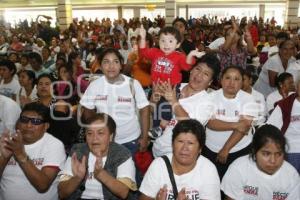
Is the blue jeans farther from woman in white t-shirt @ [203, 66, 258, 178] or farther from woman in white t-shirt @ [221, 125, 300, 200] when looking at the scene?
woman in white t-shirt @ [221, 125, 300, 200]

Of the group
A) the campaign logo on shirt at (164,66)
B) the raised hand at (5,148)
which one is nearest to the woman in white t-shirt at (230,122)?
the campaign logo on shirt at (164,66)

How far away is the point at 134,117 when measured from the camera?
3789 millimetres

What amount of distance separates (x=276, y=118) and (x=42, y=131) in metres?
2.14

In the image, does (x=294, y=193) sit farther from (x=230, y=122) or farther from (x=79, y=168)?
(x=79, y=168)

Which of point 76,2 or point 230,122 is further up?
point 76,2

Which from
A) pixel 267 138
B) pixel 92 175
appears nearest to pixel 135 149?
pixel 92 175

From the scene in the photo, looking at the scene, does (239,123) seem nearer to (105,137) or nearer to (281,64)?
(105,137)

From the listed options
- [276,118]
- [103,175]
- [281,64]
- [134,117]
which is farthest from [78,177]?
[281,64]

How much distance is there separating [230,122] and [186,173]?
0.86 meters

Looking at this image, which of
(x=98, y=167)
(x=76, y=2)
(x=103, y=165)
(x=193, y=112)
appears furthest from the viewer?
→ (x=76, y=2)

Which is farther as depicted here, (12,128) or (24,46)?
(24,46)

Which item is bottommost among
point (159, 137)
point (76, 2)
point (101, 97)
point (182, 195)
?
point (182, 195)

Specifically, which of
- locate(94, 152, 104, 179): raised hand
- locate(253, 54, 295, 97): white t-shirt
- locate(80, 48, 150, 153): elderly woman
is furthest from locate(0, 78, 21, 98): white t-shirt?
locate(253, 54, 295, 97): white t-shirt

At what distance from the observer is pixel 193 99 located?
3395mm
